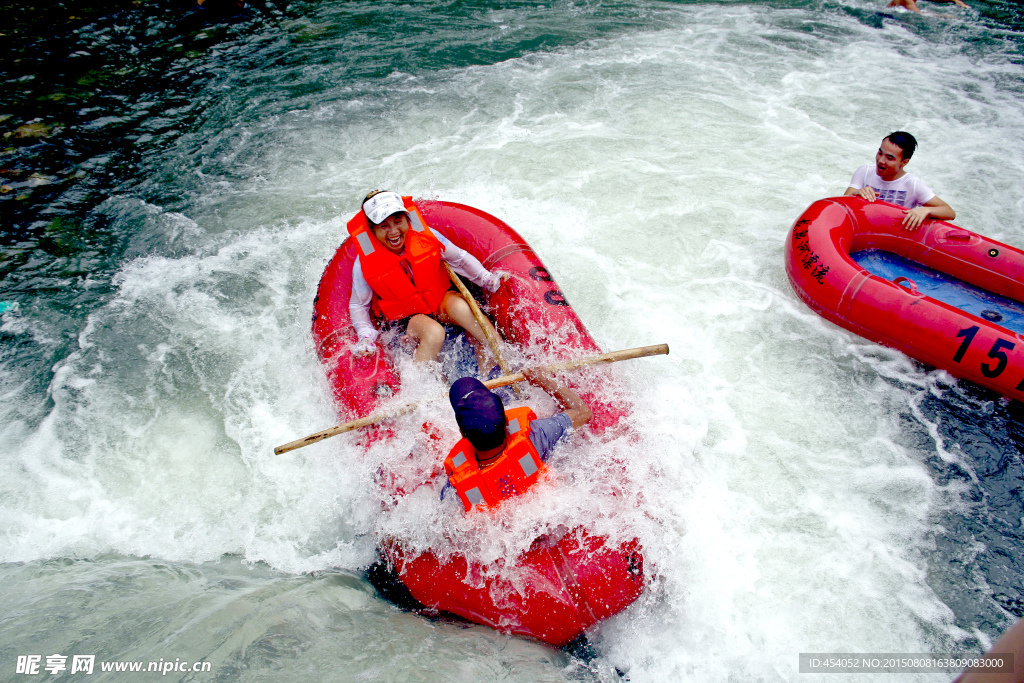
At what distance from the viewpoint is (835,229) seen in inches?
172

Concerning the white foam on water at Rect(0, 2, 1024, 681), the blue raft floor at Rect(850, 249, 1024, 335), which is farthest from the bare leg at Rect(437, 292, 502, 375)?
the blue raft floor at Rect(850, 249, 1024, 335)

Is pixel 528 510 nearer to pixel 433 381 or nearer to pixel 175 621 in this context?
pixel 433 381

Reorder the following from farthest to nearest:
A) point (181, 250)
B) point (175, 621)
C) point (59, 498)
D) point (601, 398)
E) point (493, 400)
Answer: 1. point (181, 250)
2. point (59, 498)
3. point (601, 398)
4. point (175, 621)
5. point (493, 400)

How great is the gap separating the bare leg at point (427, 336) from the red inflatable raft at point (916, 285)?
273 centimetres

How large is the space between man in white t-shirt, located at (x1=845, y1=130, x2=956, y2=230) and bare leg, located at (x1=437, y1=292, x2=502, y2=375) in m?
3.21

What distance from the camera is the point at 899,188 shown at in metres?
4.49

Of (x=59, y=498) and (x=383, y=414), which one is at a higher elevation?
(x=383, y=414)

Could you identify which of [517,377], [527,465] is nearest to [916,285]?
[517,377]

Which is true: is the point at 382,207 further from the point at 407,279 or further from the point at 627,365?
the point at 627,365

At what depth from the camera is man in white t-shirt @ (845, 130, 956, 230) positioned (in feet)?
14.1

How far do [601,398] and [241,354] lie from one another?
2787 mm

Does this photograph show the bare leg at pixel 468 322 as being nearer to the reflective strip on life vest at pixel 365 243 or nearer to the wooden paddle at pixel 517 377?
the wooden paddle at pixel 517 377

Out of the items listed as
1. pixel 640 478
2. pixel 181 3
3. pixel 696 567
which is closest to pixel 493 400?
pixel 640 478

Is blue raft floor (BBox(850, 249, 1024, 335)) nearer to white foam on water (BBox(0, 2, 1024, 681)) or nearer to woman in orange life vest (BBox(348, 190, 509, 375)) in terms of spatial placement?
white foam on water (BBox(0, 2, 1024, 681))
